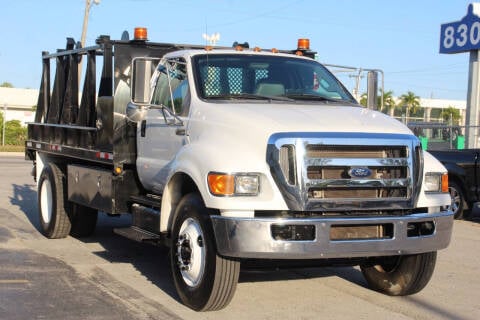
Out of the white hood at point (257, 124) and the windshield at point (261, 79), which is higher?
the windshield at point (261, 79)

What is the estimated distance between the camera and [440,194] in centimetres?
624

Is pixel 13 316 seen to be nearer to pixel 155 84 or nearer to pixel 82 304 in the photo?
pixel 82 304

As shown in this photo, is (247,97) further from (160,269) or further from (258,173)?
(160,269)

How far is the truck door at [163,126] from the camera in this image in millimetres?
6883

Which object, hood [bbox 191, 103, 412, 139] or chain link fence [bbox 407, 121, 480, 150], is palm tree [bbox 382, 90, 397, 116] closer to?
chain link fence [bbox 407, 121, 480, 150]

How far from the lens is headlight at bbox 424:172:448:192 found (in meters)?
6.20

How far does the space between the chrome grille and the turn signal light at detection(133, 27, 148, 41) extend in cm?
339

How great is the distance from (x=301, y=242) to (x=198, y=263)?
1.03m

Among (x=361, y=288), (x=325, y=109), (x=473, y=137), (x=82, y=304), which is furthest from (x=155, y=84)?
(x=473, y=137)

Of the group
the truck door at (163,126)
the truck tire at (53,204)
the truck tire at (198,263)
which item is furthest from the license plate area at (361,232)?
the truck tire at (53,204)

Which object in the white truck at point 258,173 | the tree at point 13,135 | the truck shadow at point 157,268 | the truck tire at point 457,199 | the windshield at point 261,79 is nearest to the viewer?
the white truck at point 258,173

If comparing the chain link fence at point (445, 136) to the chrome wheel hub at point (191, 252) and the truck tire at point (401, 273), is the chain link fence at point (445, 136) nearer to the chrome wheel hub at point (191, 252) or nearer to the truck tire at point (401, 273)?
the truck tire at point (401, 273)

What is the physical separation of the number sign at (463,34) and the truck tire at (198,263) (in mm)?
17330

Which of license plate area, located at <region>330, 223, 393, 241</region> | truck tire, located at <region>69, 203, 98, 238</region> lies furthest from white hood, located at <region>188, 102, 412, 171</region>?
truck tire, located at <region>69, 203, 98, 238</region>
